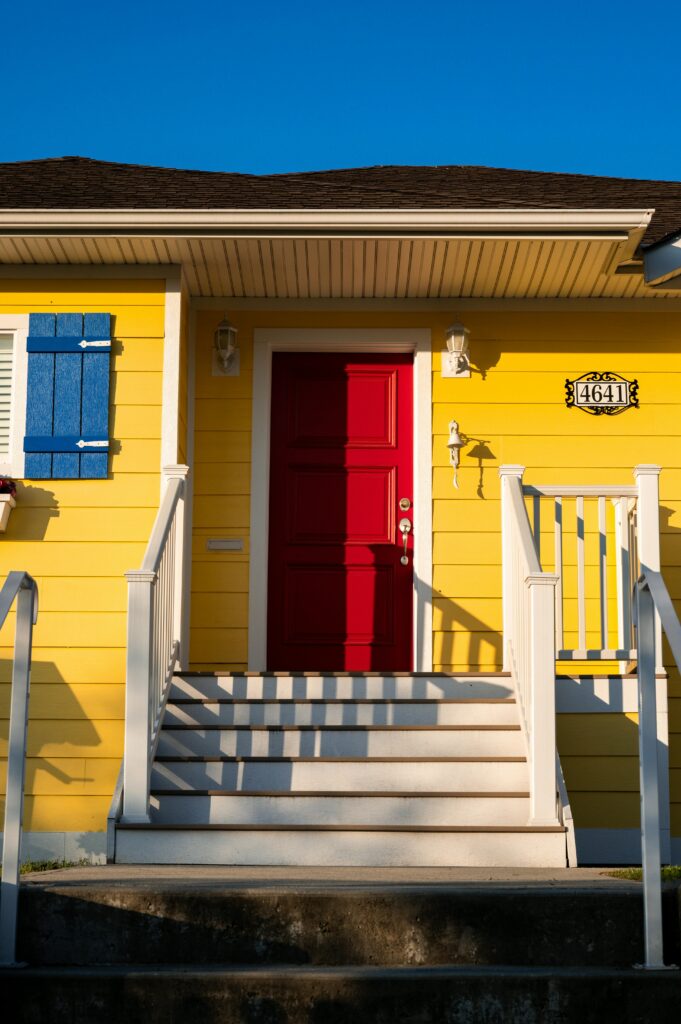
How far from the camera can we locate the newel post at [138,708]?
16.3 feet

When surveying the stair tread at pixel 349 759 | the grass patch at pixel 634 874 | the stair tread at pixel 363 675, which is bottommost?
the grass patch at pixel 634 874

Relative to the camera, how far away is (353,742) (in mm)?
5500

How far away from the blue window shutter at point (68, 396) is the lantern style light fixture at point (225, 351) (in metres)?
0.68

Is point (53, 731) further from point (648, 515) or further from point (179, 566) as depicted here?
point (648, 515)

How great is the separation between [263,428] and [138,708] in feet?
8.17

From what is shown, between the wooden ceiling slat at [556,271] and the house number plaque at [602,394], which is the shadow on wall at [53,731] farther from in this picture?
the wooden ceiling slat at [556,271]

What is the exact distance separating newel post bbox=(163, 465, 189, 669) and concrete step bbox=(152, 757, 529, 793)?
113 centimetres

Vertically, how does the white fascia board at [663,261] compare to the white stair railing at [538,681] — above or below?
above

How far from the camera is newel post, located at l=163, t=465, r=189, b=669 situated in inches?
243

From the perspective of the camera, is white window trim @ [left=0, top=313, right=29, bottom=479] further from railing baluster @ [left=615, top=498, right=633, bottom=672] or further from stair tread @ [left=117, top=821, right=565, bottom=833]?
railing baluster @ [left=615, top=498, right=633, bottom=672]

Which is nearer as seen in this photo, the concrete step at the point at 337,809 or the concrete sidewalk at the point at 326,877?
the concrete sidewalk at the point at 326,877

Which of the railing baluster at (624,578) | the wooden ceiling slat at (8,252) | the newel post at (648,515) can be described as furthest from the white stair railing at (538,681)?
the wooden ceiling slat at (8,252)

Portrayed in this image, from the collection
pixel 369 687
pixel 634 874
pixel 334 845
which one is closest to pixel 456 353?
pixel 369 687

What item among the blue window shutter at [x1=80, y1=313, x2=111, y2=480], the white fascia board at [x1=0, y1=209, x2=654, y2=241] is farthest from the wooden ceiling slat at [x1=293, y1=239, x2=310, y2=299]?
the blue window shutter at [x1=80, y1=313, x2=111, y2=480]
